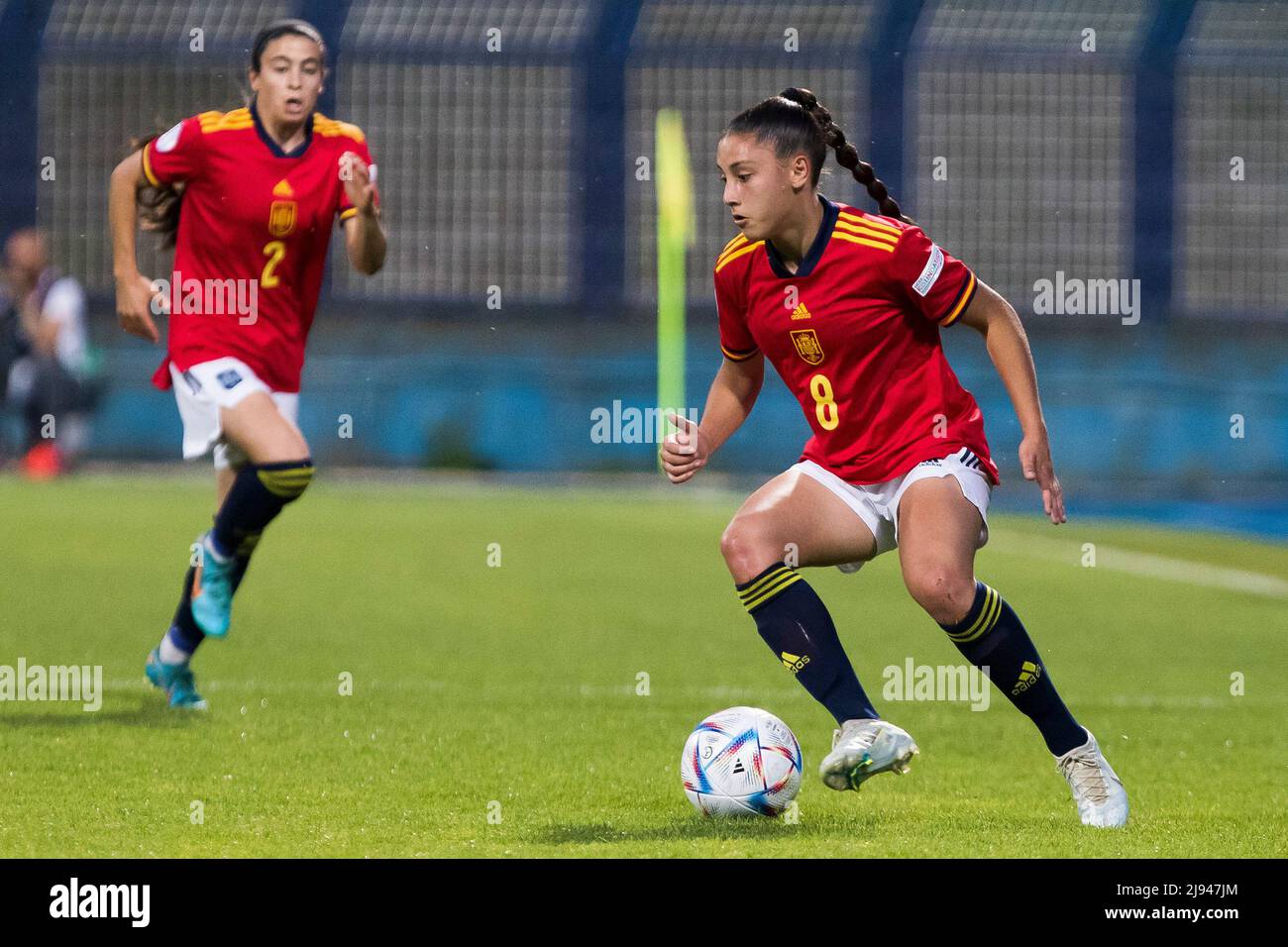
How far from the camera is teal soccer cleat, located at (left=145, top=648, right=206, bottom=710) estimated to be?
695 centimetres

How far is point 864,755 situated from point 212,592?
2.72 m

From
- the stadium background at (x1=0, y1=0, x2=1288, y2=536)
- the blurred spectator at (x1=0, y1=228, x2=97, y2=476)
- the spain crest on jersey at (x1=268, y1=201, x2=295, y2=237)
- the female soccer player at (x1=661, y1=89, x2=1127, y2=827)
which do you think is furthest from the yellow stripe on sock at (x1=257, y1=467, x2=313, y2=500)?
the stadium background at (x1=0, y1=0, x2=1288, y2=536)

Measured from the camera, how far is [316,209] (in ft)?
23.0

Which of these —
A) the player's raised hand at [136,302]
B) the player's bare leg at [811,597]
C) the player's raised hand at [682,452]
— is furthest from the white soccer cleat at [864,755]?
the player's raised hand at [136,302]

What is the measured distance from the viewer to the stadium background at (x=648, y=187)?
2394 cm

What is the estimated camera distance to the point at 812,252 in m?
5.25

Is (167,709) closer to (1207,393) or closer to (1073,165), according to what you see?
(1207,393)

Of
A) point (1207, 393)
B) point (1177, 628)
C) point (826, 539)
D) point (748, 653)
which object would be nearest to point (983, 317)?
point (826, 539)

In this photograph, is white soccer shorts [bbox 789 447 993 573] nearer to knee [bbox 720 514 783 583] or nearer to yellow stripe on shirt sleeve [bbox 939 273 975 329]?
knee [bbox 720 514 783 583]

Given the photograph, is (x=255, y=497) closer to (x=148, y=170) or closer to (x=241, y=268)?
(x=241, y=268)

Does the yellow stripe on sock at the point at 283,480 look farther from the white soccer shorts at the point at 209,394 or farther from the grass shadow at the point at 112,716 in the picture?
the grass shadow at the point at 112,716

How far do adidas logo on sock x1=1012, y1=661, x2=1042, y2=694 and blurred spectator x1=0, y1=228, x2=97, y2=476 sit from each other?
56.9 feet

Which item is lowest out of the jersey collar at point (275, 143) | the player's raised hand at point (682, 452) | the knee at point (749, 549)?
the knee at point (749, 549)
